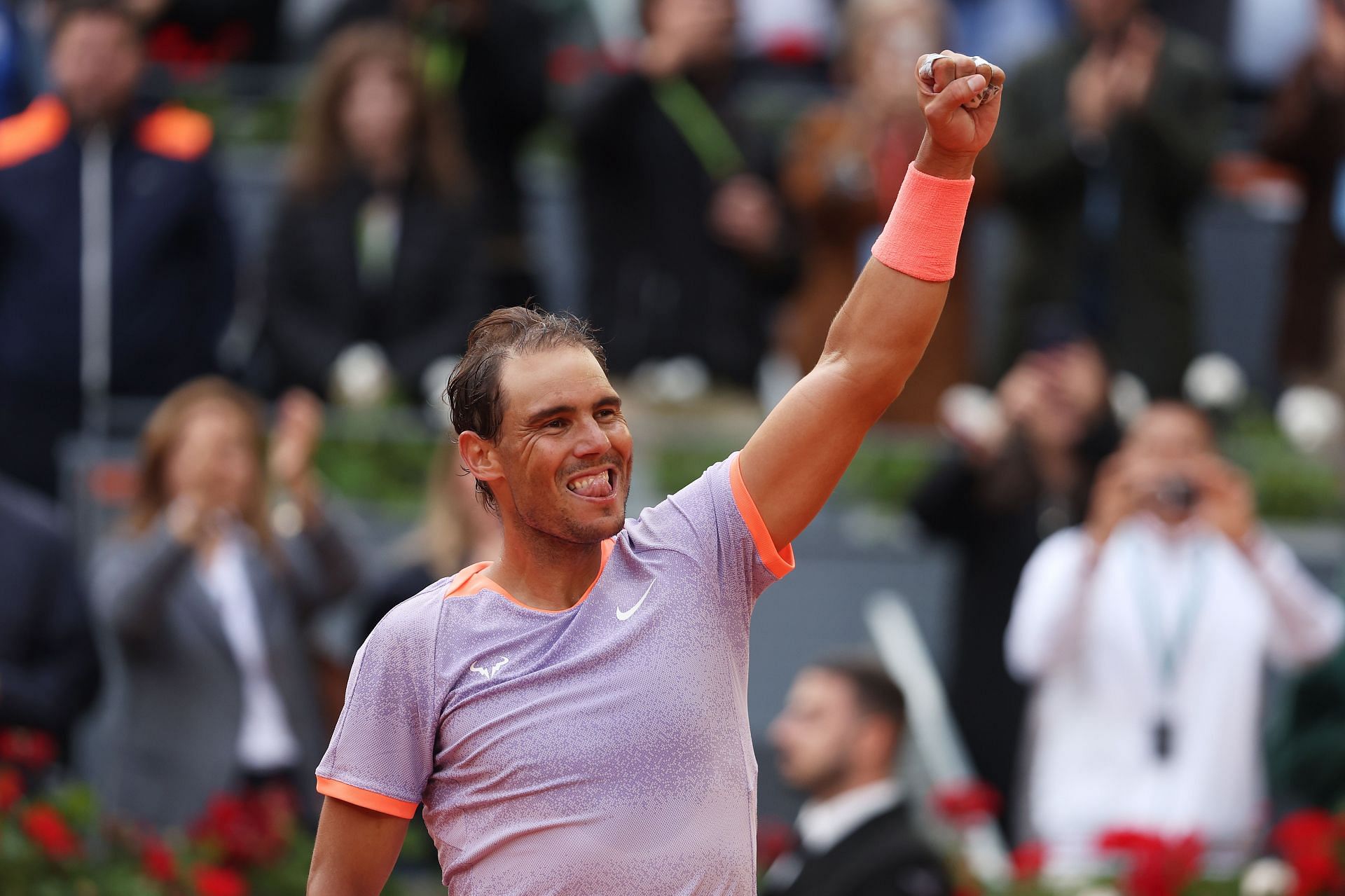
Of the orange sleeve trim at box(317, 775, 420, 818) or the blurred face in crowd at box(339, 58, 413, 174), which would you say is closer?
the orange sleeve trim at box(317, 775, 420, 818)

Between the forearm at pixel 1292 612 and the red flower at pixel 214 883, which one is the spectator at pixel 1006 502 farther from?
the red flower at pixel 214 883

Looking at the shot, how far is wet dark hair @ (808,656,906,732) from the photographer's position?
6266 millimetres

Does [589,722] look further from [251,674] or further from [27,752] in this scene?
[251,674]

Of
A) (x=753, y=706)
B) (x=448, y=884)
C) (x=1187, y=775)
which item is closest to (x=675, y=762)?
(x=448, y=884)

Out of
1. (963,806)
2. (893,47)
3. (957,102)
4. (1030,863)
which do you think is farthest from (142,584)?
(957,102)

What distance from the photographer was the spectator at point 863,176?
808 cm

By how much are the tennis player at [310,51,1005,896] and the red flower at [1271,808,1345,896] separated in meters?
3.27

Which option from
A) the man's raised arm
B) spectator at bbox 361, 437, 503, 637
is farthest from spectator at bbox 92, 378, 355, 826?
the man's raised arm

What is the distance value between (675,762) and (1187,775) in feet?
12.8

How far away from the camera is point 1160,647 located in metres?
6.57

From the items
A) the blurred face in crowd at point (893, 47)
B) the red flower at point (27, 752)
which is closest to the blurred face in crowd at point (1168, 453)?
the blurred face in crowd at point (893, 47)

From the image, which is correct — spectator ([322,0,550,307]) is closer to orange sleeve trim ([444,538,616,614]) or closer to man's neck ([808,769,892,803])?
man's neck ([808,769,892,803])

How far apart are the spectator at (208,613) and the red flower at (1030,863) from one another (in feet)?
7.33

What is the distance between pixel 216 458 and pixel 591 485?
3887 mm
